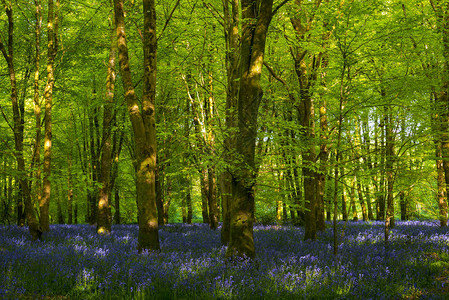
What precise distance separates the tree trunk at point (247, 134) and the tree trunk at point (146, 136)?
7.51 ft

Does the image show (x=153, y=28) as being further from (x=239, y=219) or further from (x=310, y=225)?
(x=310, y=225)

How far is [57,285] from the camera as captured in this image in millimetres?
5043

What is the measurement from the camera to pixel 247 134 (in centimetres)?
678

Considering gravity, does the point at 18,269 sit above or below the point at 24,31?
below

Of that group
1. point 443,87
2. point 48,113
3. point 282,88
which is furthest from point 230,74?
point 443,87

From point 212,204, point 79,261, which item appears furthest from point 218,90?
point 79,261

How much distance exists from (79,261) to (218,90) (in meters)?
11.5

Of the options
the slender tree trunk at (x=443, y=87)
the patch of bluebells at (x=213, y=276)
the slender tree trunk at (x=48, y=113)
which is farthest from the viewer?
the slender tree trunk at (x=48, y=113)

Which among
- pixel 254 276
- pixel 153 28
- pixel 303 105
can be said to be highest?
pixel 153 28

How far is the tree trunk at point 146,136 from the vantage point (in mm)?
7926

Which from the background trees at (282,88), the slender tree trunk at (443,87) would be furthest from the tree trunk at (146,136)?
the slender tree trunk at (443,87)

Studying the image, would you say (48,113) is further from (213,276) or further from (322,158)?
(322,158)

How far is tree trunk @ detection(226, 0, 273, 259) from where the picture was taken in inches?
261

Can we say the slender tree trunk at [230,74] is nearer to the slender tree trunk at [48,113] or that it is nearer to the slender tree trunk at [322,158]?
the slender tree trunk at [322,158]
